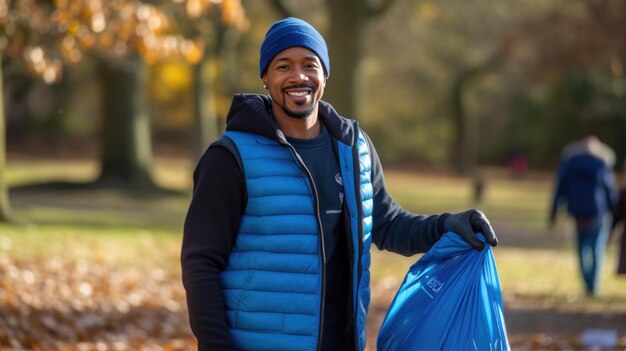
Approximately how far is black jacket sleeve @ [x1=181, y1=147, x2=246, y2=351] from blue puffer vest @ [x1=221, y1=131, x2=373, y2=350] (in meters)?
0.05

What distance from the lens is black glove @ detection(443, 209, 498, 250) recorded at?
157 inches

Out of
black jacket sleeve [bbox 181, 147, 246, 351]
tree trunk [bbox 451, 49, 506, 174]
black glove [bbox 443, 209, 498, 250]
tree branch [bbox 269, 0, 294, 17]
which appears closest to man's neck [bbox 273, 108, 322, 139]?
black jacket sleeve [bbox 181, 147, 246, 351]

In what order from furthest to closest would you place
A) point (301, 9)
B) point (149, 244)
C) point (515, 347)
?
1. point (301, 9)
2. point (149, 244)
3. point (515, 347)

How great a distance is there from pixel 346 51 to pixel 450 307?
1737 centimetres

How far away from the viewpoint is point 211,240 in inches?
142

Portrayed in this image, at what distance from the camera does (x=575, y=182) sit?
1290 cm

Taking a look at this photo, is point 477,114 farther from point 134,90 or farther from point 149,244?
point 149,244

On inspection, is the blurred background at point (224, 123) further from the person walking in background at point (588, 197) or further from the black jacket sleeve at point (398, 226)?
the black jacket sleeve at point (398, 226)

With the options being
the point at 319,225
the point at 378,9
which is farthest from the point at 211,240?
the point at 378,9

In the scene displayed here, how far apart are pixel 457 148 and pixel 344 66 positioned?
26.7m

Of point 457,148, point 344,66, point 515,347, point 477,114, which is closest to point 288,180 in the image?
point 515,347

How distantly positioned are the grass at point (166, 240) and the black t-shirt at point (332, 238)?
28.9 feet

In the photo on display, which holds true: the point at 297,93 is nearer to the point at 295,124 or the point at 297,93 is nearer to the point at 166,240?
the point at 295,124

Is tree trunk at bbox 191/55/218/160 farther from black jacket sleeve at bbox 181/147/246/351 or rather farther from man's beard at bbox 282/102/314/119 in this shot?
black jacket sleeve at bbox 181/147/246/351
